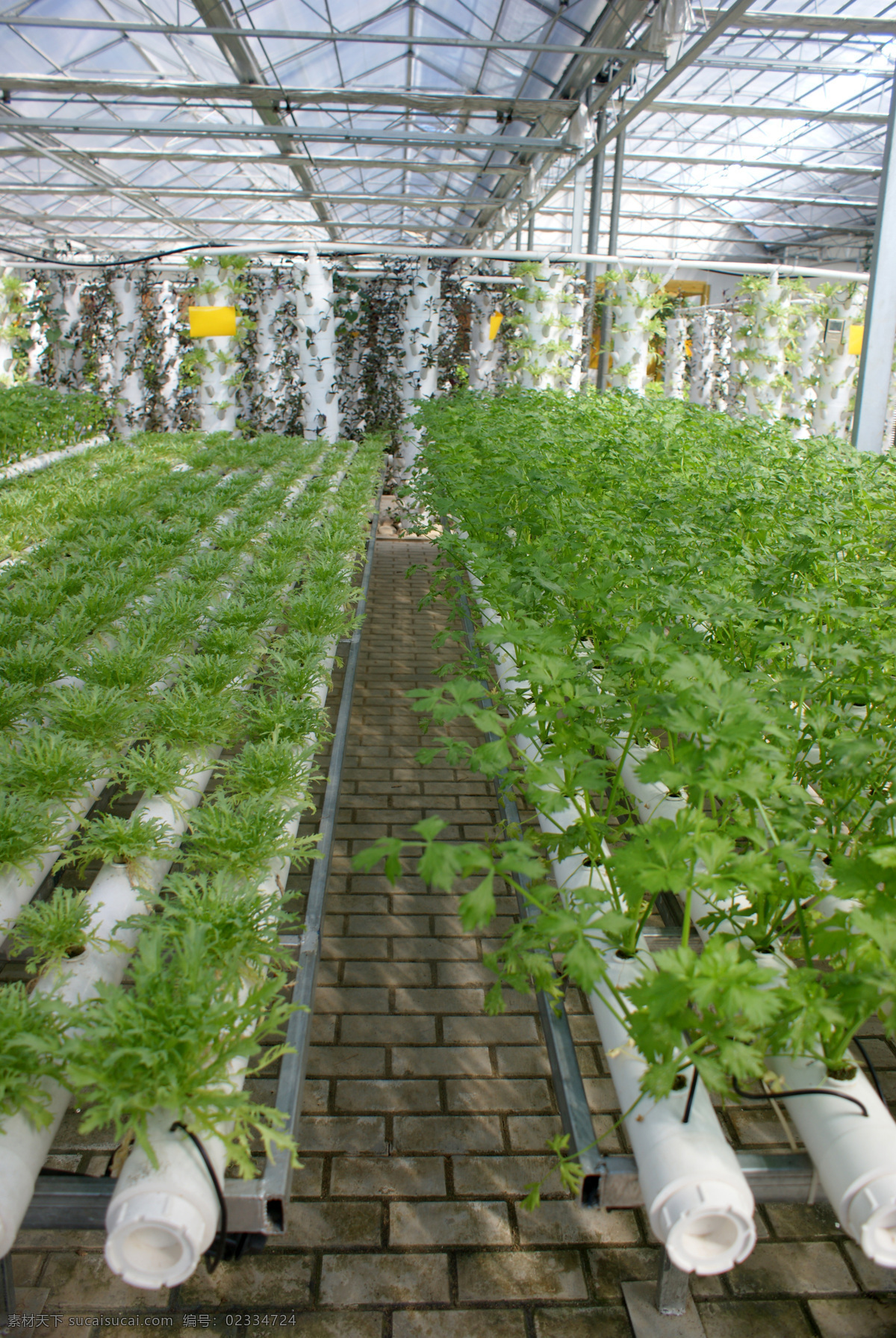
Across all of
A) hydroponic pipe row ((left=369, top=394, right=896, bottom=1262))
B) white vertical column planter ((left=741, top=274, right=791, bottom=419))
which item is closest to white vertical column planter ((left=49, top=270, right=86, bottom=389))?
white vertical column planter ((left=741, top=274, right=791, bottom=419))

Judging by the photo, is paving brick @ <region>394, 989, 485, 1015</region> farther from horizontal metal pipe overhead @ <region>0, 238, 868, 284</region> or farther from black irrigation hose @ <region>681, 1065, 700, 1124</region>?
horizontal metal pipe overhead @ <region>0, 238, 868, 284</region>

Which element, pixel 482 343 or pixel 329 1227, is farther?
pixel 482 343

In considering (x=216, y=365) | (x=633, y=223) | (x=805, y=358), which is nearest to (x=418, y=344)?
(x=216, y=365)

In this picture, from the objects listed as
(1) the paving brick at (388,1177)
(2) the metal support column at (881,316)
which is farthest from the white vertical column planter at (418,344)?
(1) the paving brick at (388,1177)

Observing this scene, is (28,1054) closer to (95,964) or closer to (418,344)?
(95,964)

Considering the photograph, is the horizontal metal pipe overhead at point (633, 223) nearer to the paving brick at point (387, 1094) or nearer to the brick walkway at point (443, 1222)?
the brick walkway at point (443, 1222)

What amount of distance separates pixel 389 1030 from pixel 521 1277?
77 cm

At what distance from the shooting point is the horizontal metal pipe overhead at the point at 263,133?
957cm

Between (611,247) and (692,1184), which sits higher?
(611,247)

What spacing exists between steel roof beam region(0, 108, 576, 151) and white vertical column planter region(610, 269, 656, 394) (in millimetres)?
2561

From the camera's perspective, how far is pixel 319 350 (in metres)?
9.01

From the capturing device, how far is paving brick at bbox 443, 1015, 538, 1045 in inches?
93.1

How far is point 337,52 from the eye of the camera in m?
9.37

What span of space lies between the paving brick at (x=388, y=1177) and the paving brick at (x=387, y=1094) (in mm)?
150
